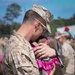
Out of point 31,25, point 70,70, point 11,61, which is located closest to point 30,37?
point 31,25

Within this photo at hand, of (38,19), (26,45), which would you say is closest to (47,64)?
(26,45)

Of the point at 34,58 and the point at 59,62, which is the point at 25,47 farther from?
the point at 59,62

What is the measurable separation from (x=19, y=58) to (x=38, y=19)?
1.72 ft

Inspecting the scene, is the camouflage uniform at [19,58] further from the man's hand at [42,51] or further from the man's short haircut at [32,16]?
the man's short haircut at [32,16]

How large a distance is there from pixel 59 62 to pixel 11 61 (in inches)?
25.8

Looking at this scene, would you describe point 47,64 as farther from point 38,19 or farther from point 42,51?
point 38,19

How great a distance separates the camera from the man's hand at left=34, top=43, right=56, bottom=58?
312cm

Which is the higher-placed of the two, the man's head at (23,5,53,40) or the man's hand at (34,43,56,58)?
the man's head at (23,5,53,40)

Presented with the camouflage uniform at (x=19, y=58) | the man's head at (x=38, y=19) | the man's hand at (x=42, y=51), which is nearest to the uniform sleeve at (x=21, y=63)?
the camouflage uniform at (x=19, y=58)

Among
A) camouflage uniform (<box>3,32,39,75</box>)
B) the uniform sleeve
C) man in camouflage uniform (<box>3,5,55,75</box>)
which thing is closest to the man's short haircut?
man in camouflage uniform (<box>3,5,55,75</box>)

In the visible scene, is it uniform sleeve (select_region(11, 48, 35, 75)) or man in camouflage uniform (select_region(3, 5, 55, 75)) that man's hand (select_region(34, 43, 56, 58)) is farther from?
uniform sleeve (select_region(11, 48, 35, 75))

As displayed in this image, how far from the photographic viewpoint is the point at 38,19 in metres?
3.18

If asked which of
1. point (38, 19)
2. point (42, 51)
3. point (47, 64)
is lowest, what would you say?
point (47, 64)

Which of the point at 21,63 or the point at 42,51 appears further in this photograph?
the point at 42,51
